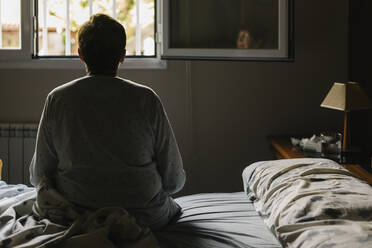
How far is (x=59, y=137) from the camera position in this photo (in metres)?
1.86

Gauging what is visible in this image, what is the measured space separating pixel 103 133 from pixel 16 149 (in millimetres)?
1847

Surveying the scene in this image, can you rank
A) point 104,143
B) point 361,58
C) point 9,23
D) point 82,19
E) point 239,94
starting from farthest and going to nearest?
point 82,19, point 9,23, point 239,94, point 361,58, point 104,143

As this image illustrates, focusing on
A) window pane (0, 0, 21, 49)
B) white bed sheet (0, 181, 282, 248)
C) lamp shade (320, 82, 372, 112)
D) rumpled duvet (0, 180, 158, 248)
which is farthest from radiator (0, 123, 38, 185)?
lamp shade (320, 82, 372, 112)

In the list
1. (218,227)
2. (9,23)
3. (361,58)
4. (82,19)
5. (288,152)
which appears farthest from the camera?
(82,19)

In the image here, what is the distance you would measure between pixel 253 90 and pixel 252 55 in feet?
1.20

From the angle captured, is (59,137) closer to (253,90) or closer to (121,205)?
(121,205)

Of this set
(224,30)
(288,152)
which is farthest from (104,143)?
(224,30)

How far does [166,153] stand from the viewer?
1.96 m

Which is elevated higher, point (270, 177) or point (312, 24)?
point (312, 24)

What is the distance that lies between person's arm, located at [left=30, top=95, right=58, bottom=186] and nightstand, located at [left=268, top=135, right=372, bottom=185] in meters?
1.23

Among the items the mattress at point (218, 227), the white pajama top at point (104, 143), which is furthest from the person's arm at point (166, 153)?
the mattress at point (218, 227)

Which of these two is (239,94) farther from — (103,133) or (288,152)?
(103,133)

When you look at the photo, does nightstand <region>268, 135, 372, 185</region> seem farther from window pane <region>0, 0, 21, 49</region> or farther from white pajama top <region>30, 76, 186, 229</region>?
window pane <region>0, 0, 21, 49</region>

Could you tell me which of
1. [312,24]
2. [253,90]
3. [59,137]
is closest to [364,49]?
[312,24]
